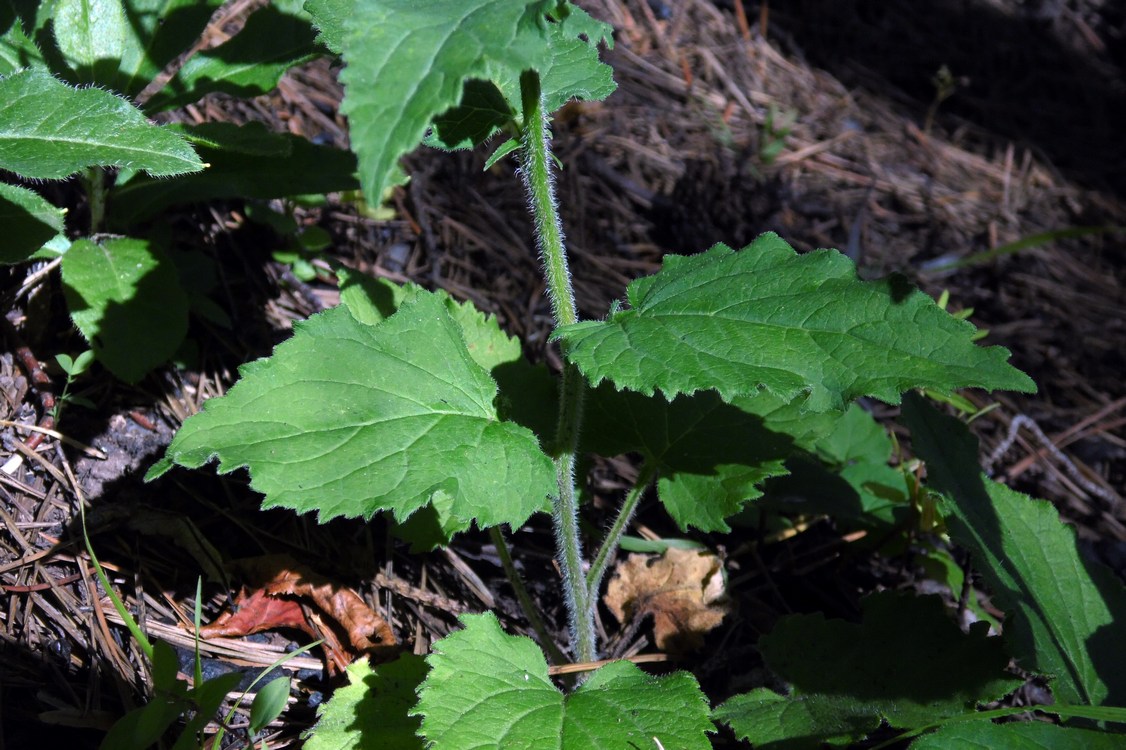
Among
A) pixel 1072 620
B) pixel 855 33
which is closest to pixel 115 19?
pixel 1072 620

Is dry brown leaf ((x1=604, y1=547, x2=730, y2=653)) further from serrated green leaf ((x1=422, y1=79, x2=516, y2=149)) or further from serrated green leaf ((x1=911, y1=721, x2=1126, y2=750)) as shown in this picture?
serrated green leaf ((x1=422, y1=79, x2=516, y2=149))

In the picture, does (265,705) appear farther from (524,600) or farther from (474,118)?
(474,118)

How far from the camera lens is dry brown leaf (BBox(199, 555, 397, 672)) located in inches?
86.3

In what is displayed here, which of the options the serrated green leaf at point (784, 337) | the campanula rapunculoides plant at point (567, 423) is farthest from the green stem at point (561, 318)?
the serrated green leaf at point (784, 337)

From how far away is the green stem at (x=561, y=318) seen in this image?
5.58 ft

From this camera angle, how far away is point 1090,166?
4859 millimetres

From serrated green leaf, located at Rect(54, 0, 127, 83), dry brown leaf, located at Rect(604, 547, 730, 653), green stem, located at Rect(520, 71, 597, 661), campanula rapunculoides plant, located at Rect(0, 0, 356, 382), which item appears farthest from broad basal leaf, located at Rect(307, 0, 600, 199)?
dry brown leaf, located at Rect(604, 547, 730, 653)

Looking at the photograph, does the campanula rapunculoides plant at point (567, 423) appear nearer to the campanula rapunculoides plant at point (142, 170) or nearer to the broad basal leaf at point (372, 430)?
the broad basal leaf at point (372, 430)

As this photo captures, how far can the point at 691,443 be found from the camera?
2225mm

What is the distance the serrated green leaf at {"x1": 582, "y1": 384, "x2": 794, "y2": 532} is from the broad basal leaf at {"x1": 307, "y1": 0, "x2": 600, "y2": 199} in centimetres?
110

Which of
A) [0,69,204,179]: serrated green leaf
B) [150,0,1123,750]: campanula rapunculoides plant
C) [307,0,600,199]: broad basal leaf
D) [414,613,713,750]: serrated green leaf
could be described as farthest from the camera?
[0,69,204,179]: serrated green leaf

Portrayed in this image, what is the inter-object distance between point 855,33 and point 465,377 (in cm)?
432

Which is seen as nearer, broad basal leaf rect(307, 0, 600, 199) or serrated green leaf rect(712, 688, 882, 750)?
broad basal leaf rect(307, 0, 600, 199)

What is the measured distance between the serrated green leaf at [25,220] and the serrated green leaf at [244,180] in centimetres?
32
